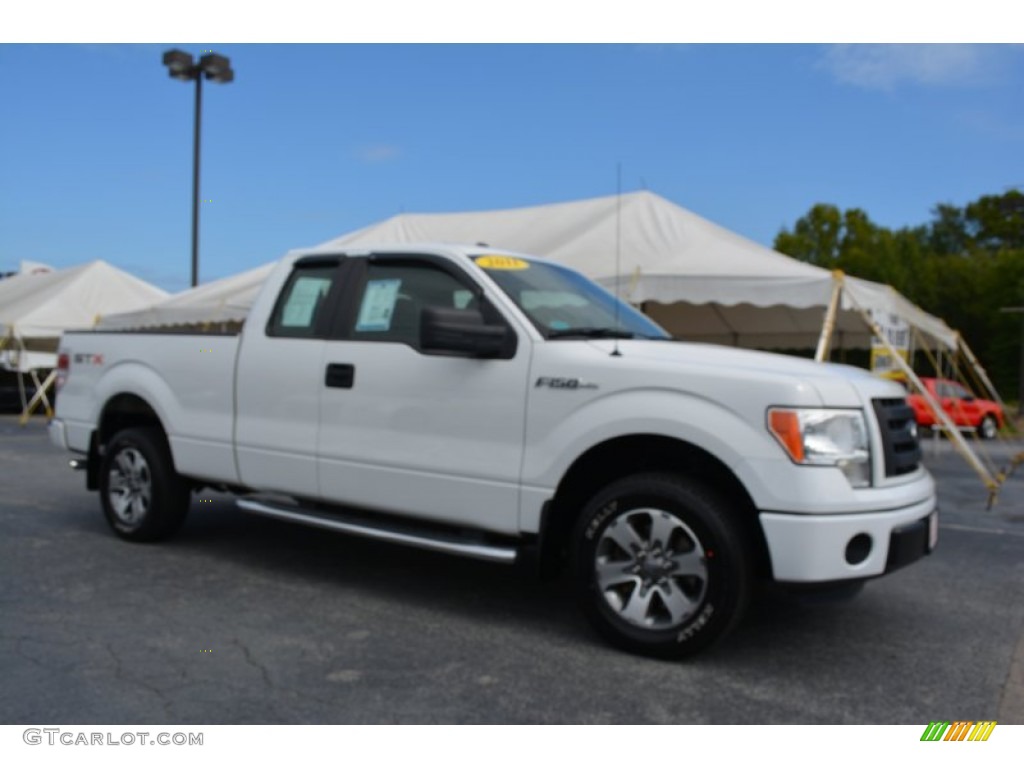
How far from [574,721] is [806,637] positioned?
1600 mm

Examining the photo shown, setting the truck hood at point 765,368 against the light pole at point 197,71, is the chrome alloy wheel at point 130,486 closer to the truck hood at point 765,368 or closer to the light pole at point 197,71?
the truck hood at point 765,368

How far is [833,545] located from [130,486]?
439 cm

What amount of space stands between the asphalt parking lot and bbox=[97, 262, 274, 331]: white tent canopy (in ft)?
24.7

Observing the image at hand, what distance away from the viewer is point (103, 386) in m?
6.18

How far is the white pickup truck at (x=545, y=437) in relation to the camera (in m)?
3.76

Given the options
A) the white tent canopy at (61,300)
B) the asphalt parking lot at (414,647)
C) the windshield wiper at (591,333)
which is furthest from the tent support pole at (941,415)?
the white tent canopy at (61,300)


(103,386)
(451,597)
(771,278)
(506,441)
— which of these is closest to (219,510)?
(103,386)

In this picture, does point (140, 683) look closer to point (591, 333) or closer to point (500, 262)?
point (591, 333)

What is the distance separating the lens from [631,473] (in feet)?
14.0

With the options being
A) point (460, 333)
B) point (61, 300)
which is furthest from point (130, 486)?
point (61, 300)

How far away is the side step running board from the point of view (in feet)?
13.9

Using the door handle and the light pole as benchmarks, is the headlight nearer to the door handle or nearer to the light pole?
the door handle

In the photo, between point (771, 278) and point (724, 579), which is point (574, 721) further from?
point (771, 278)
